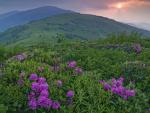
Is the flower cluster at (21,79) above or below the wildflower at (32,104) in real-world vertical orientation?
above

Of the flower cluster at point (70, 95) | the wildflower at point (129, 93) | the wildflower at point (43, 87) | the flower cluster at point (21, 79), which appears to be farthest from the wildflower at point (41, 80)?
the wildflower at point (129, 93)

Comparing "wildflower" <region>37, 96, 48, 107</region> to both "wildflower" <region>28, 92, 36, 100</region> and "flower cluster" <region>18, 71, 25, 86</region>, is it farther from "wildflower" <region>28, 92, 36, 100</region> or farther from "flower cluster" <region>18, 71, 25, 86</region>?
"flower cluster" <region>18, 71, 25, 86</region>

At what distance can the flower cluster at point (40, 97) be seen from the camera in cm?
895

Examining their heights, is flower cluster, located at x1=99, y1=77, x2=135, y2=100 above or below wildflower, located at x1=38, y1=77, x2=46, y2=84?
below

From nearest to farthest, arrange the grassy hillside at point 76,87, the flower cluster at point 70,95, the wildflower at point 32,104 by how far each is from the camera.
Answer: the wildflower at point 32,104 → the grassy hillside at point 76,87 → the flower cluster at point 70,95

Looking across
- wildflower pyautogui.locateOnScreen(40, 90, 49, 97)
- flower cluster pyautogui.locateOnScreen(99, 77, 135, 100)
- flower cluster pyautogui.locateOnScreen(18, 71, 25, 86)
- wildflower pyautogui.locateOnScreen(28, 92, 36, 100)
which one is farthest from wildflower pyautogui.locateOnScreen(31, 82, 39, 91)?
flower cluster pyautogui.locateOnScreen(99, 77, 135, 100)

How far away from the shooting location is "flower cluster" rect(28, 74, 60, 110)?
8945mm

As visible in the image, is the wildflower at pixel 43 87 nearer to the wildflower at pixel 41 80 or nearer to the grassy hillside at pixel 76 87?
the grassy hillside at pixel 76 87

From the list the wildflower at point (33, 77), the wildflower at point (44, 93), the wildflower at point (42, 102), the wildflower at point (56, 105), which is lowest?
the wildflower at point (56, 105)

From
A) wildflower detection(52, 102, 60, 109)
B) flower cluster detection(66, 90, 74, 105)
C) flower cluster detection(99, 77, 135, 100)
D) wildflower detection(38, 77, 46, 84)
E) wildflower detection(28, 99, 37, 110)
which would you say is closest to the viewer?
wildflower detection(28, 99, 37, 110)

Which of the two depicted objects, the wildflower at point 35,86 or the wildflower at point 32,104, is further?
the wildflower at point 35,86

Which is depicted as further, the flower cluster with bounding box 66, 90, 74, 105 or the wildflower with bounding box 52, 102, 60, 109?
the flower cluster with bounding box 66, 90, 74, 105

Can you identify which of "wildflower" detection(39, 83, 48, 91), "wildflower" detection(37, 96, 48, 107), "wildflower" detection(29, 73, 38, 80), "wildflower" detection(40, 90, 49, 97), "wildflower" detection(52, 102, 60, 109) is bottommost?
"wildflower" detection(52, 102, 60, 109)

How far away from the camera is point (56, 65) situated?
12.7 m
